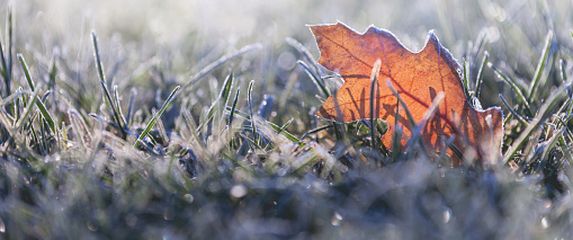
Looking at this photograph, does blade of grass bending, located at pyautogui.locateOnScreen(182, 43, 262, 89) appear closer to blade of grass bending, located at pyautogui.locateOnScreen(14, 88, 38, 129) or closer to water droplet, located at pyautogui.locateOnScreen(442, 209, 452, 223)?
blade of grass bending, located at pyautogui.locateOnScreen(14, 88, 38, 129)

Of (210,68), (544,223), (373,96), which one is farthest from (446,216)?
(210,68)

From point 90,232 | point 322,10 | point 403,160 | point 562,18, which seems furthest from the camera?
point 322,10

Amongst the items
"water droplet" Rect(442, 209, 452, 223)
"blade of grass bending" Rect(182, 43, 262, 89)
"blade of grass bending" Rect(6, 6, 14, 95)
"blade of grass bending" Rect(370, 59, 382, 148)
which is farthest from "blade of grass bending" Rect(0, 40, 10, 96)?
"water droplet" Rect(442, 209, 452, 223)

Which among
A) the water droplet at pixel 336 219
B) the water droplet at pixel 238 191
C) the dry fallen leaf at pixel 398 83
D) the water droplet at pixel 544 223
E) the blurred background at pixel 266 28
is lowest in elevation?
the blurred background at pixel 266 28

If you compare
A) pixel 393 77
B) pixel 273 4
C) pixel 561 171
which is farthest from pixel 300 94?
pixel 273 4

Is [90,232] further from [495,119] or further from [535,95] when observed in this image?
[535,95]

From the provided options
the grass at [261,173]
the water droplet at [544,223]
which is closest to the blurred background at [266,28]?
the grass at [261,173]

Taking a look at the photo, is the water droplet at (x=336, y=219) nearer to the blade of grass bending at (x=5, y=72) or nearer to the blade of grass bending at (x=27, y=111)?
the blade of grass bending at (x=27, y=111)
